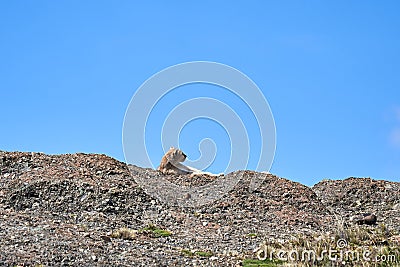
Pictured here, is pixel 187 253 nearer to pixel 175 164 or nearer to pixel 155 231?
pixel 155 231

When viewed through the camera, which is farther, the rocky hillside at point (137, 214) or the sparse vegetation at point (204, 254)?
the sparse vegetation at point (204, 254)

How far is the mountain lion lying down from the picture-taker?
64.5 feet

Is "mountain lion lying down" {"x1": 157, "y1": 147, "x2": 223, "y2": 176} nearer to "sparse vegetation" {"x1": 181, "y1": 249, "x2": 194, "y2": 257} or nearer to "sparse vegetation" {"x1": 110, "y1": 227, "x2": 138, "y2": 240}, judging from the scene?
"sparse vegetation" {"x1": 110, "y1": 227, "x2": 138, "y2": 240}

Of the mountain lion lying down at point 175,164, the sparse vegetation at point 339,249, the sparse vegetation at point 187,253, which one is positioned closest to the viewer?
the sparse vegetation at point 339,249

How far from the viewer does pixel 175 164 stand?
19.7 m

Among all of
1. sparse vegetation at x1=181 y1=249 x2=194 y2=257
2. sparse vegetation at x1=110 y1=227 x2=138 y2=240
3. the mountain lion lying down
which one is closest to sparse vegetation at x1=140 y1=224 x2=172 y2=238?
sparse vegetation at x1=110 y1=227 x2=138 y2=240

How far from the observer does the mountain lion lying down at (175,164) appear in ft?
64.5

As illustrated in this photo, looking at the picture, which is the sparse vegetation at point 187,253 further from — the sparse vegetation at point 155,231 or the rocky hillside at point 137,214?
the sparse vegetation at point 155,231

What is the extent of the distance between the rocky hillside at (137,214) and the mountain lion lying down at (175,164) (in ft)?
1.70

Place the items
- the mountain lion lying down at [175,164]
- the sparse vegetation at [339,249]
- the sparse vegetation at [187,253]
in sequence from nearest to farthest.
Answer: the sparse vegetation at [339,249] → the sparse vegetation at [187,253] → the mountain lion lying down at [175,164]

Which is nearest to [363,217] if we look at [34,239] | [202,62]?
[202,62]

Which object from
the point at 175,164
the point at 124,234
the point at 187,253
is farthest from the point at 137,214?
the point at 175,164

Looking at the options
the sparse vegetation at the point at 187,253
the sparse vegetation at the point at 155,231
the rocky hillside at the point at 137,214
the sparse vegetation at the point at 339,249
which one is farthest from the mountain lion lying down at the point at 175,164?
the sparse vegetation at the point at 187,253

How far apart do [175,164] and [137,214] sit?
5.37 meters
